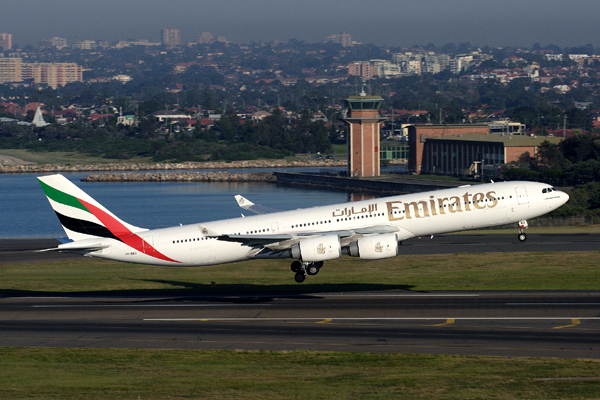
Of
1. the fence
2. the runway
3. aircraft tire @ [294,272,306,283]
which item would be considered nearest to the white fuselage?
aircraft tire @ [294,272,306,283]

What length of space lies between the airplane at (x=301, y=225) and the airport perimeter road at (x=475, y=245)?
24518 millimetres

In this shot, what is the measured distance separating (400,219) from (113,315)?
65.7 ft

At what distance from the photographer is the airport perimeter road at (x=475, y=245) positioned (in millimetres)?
80500

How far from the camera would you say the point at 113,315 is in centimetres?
5034

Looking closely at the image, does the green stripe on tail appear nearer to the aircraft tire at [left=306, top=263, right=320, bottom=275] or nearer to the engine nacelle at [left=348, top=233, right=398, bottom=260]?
the aircraft tire at [left=306, top=263, right=320, bottom=275]

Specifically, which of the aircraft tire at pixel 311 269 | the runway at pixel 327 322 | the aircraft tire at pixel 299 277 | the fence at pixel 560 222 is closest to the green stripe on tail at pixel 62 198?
the runway at pixel 327 322

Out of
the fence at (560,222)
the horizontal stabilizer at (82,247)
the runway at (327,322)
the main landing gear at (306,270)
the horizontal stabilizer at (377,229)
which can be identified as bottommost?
the fence at (560,222)

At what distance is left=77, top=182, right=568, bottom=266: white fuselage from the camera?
2148 inches

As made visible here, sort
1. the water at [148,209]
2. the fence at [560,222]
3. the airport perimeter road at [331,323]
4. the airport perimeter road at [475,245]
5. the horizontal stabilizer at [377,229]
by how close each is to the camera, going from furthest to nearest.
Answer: the water at [148,209], the fence at [560,222], the airport perimeter road at [475,245], the horizontal stabilizer at [377,229], the airport perimeter road at [331,323]

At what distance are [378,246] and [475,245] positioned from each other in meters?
35.3

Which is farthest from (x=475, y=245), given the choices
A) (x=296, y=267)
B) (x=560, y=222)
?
(x=296, y=267)

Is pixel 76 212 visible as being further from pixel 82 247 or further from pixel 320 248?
pixel 320 248

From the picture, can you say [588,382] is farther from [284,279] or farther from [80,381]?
[284,279]

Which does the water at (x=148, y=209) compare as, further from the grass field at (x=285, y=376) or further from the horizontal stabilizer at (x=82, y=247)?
the grass field at (x=285, y=376)
